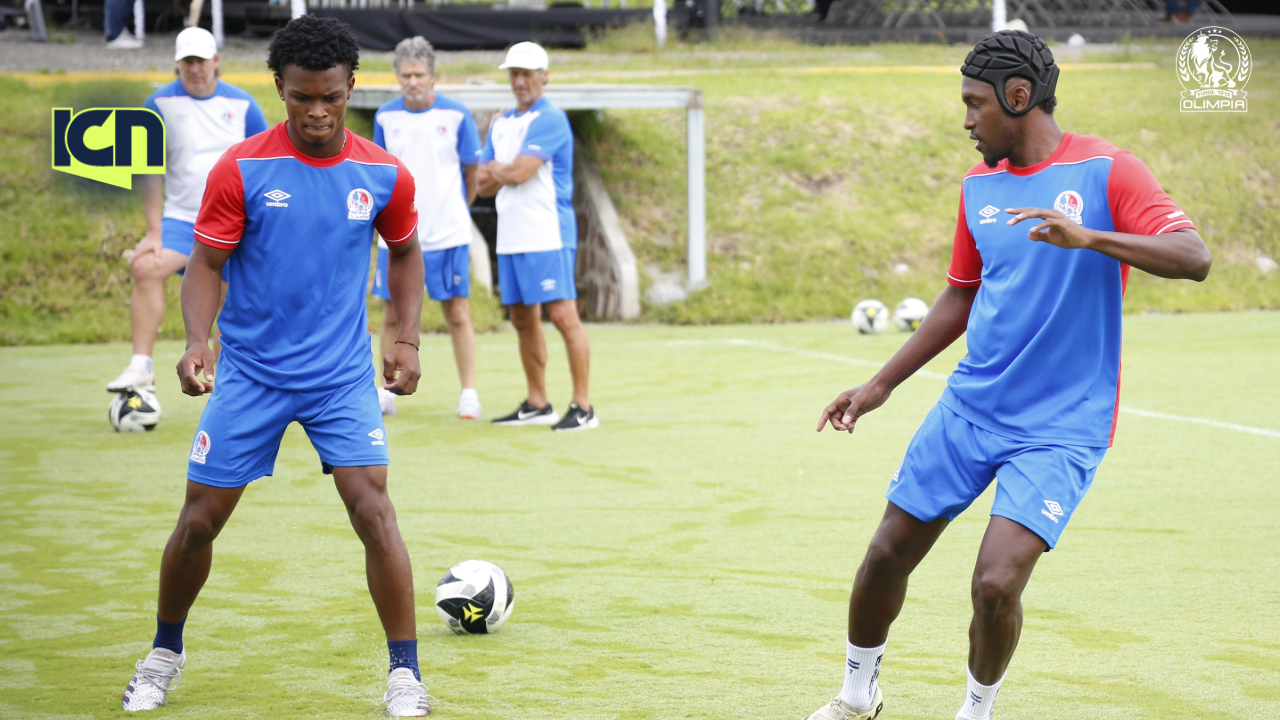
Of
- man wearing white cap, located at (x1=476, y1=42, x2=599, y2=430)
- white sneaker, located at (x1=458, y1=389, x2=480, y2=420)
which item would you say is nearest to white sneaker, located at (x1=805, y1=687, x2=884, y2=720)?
man wearing white cap, located at (x1=476, y1=42, x2=599, y2=430)

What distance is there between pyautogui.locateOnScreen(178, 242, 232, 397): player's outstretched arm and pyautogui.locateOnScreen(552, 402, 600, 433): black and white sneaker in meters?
5.23

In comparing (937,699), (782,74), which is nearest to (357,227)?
(937,699)

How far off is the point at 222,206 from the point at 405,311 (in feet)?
2.12

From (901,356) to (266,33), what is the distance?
22.9 meters

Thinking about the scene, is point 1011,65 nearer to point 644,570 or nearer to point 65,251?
point 644,570

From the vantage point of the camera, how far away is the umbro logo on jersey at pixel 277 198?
404cm

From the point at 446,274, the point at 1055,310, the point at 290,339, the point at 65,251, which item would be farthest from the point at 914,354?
the point at 65,251

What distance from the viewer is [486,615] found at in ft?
16.1

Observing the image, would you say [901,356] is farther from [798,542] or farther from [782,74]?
[782,74]

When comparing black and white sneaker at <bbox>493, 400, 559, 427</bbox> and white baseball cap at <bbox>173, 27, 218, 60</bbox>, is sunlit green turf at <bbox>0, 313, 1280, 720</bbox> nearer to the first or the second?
black and white sneaker at <bbox>493, 400, 559, 427</bbox>

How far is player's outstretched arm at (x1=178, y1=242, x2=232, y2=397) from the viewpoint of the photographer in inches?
159

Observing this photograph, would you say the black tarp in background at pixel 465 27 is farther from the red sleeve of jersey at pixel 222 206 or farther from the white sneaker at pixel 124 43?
the red sleeve of jersey at pixel 222 206

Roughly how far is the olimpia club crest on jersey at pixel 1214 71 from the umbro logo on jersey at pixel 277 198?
1889 centimetres

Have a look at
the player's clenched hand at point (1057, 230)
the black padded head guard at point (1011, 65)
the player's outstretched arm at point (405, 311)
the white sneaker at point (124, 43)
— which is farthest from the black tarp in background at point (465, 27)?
the player's clenched hand at point (1057, 230)
